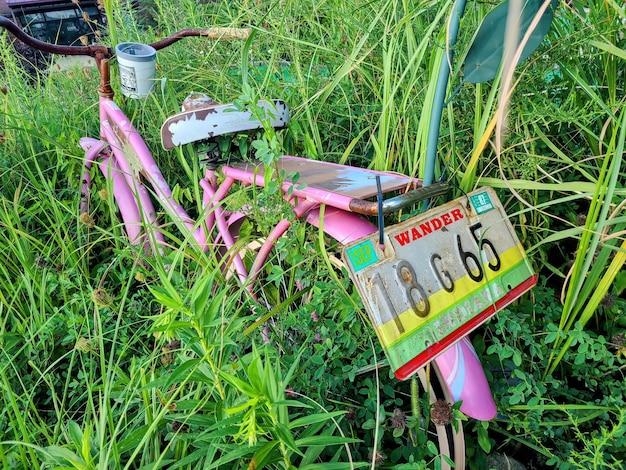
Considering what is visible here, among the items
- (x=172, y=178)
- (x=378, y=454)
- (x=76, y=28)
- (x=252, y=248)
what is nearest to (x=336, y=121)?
(x=252, y=248)

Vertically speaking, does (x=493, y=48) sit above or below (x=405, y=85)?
above

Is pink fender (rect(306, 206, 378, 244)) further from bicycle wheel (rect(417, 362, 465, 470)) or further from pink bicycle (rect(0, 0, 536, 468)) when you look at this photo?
bicycle wheel (rect(417, 362, 465, 470))

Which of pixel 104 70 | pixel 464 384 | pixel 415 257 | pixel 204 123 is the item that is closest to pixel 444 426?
pixel 464 384

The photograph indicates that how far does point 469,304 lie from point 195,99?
960mm

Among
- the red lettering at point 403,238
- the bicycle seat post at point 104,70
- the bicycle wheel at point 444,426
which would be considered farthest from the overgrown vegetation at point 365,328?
the bicycle seat post at point 104,70

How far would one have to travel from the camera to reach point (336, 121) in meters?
1.71

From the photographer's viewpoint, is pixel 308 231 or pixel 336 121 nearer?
Answer: pixel 308 231

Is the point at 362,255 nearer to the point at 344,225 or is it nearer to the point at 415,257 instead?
the point at 415,257

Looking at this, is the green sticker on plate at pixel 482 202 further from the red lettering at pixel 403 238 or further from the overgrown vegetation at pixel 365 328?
the red lettering at pixel 403 238

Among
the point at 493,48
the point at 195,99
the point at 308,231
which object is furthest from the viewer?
the point at 195,99

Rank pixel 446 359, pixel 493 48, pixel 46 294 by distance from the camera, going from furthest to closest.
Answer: pixel 46 294 → pixel 446 359 → pixel 493 48

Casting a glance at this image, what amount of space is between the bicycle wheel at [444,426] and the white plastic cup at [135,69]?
4.58 ft

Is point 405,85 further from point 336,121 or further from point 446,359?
point 446,359

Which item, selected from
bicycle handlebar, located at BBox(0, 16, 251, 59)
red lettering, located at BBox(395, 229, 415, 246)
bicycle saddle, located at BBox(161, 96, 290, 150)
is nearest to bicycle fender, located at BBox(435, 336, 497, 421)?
red lettering, located at BBox(395, 229, 415, 246)
